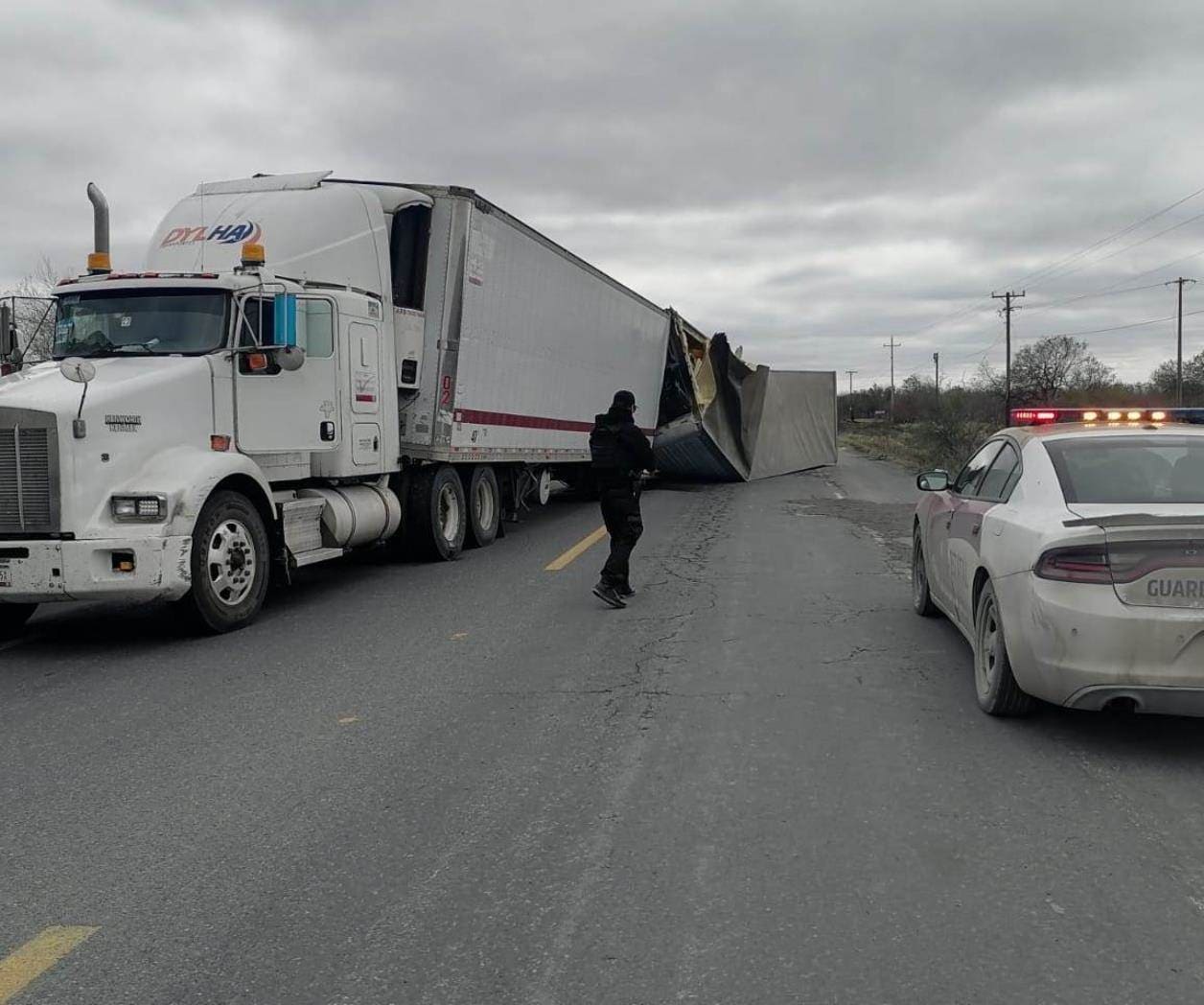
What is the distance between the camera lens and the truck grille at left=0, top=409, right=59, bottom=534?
7.04m

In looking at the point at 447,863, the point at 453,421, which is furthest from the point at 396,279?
the point at 447,863

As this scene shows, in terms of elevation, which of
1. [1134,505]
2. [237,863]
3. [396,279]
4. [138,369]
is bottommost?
[237,863]

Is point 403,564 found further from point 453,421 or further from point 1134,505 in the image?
point 1134,505

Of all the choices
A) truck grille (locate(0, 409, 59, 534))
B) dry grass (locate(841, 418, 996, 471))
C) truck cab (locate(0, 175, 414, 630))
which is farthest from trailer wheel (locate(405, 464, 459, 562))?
dry grass (locate(841, 418, 996, 471))

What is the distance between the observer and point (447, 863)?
3760 mm

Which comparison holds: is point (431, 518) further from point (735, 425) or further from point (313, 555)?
point (735, 425)

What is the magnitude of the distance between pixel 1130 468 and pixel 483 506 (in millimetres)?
8650

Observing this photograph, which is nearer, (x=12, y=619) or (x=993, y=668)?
(x=993, y=668)

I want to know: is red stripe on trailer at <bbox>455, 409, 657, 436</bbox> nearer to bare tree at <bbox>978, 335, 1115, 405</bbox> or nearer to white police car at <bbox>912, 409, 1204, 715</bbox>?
white police car at <bbox>912, 409, 1204, 715</bbox>

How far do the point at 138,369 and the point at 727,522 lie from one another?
926cm

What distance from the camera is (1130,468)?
5359 millimetres

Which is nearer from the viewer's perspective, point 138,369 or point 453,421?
point 138,369

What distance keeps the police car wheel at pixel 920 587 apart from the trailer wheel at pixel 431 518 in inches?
203

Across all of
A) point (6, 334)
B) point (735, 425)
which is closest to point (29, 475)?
point (6, 334)
